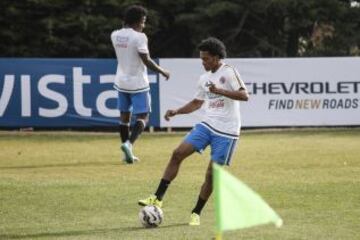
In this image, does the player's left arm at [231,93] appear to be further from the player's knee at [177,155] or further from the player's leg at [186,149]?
the player's knee at [177,155]

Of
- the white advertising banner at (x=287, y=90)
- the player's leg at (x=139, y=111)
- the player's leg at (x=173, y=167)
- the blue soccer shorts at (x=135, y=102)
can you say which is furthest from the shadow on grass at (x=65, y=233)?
the white advertising banner at (x=287, y=90)

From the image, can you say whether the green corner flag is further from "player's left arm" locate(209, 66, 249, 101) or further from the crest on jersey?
the crest on jersey

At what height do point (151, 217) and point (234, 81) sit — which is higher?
point (234, 81)

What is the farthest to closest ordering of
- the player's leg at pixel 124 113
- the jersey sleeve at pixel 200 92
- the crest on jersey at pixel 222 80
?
1. the player's leg at pixel 124 113
2. the jersey sleeve at pixel 200 92
3. the crest on jersey at pixel 222 80

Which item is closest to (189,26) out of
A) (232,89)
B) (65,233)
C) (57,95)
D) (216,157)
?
(57,95)

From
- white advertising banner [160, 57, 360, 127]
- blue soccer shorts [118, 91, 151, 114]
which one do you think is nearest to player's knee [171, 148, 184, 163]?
blue soccer shorts [118, 91, 151, 114]

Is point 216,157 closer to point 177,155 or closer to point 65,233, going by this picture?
point 177,155

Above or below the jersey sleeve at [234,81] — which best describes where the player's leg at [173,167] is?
A: below

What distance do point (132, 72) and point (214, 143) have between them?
5.27 m

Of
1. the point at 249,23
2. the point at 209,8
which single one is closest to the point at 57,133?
the point at 209,8

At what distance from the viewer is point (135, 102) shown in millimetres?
14180

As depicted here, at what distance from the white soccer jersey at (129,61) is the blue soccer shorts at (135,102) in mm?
94

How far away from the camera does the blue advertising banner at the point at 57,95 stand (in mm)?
19938

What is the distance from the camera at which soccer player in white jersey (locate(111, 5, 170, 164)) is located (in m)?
13.9
